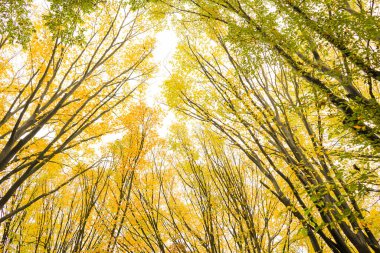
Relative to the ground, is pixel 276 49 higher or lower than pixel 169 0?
lower

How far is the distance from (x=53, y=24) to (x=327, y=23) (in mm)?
4779

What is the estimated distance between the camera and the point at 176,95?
6.27 metres

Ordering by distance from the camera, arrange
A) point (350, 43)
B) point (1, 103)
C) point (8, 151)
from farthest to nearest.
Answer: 1. point (1, 103)
2. point (350, 43)
3. point (8, 151)

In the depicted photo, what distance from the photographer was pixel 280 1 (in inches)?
184

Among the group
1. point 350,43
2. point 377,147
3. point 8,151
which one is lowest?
point 377,147

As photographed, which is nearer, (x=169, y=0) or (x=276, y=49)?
(x=276, y=49)

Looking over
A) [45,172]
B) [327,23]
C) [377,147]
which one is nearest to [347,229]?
[377,147]

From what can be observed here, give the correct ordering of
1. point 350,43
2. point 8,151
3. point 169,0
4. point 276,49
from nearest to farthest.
→ 1. point 8,151
2. point 350,43
3. point 276,49
4. point 169,0

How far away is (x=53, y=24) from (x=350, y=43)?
5085mm

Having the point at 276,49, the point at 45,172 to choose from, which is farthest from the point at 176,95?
the point at 45,172

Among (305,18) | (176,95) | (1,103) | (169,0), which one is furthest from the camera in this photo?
(169,0)

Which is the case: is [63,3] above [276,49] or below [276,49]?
above

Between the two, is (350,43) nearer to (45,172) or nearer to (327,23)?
(327,23)

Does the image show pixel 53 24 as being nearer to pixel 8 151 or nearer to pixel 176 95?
pixel 8 151
